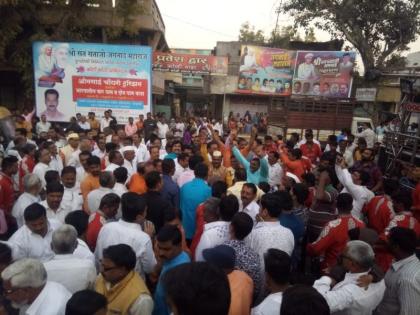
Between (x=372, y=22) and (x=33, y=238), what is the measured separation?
15.7 metres

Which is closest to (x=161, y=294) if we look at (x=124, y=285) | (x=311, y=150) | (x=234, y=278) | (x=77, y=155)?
(x=124, y=285)

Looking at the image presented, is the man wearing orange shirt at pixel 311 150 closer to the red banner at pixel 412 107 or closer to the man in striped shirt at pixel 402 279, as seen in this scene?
the red banner at pixel 412 107

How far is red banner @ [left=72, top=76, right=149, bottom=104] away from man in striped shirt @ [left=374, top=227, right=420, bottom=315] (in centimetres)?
1099

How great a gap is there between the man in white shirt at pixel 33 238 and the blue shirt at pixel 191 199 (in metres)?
1.74

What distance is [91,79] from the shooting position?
12797 mm

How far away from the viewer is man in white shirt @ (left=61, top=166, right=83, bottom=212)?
4139mm

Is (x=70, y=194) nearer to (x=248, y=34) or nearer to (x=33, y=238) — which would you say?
(x=33, y=238)

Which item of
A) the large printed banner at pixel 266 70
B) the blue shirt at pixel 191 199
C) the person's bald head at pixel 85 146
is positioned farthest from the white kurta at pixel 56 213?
the large printed banner at pixel 266 70

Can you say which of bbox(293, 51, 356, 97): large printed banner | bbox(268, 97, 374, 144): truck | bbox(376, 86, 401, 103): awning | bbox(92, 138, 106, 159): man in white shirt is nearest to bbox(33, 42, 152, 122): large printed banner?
bbox(268, 97, 374, 144): truck

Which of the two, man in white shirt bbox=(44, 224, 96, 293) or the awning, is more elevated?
the awning

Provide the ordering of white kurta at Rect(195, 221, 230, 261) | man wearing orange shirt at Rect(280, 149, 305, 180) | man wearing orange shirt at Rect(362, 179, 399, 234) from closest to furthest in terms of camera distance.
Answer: white kurta at Rect(195, 221, 230, 261), man wearing orange shirt at Rect(362, 179, 399, 234), man wearing orange shirt at Rect(280, 149, 305, 180)

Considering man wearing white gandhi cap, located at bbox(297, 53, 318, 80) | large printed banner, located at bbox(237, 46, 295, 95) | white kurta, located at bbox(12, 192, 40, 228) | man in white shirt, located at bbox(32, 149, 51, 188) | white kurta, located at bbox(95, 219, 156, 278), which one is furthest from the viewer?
large printed banner, located at bbox(237, 46, 295, 95)

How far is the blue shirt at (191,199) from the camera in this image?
14.3 ft

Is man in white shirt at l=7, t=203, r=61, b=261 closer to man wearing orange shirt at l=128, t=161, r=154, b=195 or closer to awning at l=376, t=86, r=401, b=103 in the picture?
man wearing orange shirt at l=128, t=161, r=154, b=195
